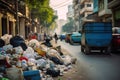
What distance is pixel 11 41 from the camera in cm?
1661

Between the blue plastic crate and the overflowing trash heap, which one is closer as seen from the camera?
the overflowing trash heap

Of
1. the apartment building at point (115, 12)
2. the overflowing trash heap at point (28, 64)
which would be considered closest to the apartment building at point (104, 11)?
the apartment building at point (115, 12)

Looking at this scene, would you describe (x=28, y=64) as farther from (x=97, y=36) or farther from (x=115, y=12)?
(x=115, y=12)

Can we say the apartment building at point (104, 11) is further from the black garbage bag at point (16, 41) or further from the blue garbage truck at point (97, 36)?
the black garbage bag at point (16, 41)

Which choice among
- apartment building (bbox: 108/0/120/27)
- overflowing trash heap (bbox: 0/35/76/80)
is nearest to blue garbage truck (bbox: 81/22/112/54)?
overflowing trash heap (bbox: 0/35/76/80)

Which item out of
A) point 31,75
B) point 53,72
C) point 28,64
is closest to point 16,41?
point 28,64

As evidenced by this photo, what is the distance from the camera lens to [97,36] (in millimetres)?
20484

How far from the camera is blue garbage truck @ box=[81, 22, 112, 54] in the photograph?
2019cm

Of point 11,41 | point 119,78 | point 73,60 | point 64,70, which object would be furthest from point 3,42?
point 119,78

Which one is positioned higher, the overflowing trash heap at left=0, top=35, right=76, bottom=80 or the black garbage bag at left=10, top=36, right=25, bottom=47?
the black garbage bag at left=10, top=36, right=25, bottom=47

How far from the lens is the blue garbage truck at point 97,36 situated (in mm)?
20188

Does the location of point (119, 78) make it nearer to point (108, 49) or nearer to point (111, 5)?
point (108, 49)

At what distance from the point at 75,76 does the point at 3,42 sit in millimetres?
6391

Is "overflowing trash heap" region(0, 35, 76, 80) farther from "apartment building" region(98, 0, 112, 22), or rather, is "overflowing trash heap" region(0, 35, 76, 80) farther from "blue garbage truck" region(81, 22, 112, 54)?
"apartment building" region(98, 0, 112, 22)
